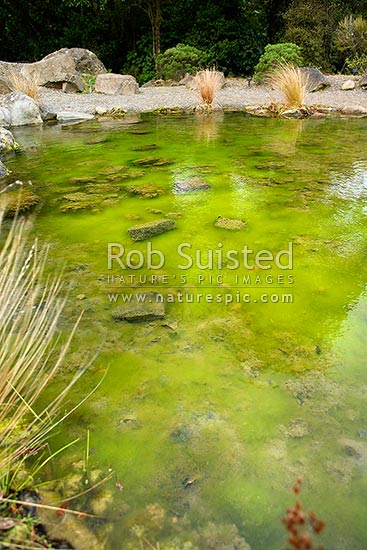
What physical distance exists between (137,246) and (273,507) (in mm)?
1899

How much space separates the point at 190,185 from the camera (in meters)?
3.83

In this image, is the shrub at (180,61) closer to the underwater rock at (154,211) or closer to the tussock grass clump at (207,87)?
the tussock grass clump at (207,87)

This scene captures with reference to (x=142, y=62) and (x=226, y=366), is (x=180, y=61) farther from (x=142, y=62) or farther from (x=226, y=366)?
(x=226, y=366)

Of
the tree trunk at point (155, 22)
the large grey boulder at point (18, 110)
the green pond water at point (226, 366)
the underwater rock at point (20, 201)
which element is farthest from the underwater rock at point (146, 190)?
the tree trunk at point (155, 22)

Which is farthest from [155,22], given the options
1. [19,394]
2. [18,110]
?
[19,394]

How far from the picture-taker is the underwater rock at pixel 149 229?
2.86m

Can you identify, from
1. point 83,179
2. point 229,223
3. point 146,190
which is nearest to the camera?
point 229,223

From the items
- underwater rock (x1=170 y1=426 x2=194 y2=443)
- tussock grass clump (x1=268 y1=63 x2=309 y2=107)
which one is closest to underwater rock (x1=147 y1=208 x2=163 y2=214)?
underwater rock (x1=170 y1=426 x2=194 y2=443)

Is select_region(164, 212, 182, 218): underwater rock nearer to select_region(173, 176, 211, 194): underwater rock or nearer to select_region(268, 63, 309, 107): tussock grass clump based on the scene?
select_region(173, 176, 211, 194): underwater rock

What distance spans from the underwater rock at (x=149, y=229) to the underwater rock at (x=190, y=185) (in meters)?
0.83

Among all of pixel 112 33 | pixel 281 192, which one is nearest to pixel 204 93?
pixel 281 192

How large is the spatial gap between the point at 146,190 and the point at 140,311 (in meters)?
1.93

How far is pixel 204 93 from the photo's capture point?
793 centimetres

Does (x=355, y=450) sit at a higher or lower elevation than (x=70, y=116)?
lower
